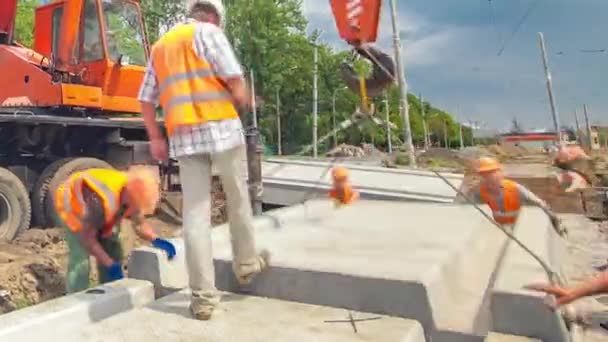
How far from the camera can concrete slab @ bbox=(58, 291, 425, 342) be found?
2943 millimetres

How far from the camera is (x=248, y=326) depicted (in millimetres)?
3090

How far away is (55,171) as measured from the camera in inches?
352

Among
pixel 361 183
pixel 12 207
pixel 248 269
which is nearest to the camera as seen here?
pixel 248 269

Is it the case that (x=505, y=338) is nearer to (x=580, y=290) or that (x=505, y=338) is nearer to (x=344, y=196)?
(x=580, y=290)

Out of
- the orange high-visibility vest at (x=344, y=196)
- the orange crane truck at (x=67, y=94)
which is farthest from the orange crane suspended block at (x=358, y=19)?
the orange crane truck at (x=67, y=94)

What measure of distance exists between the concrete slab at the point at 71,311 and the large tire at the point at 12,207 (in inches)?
213

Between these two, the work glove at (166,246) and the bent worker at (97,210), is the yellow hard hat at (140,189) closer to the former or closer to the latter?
the bent worker at (97,210)

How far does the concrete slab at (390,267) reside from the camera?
3229mm

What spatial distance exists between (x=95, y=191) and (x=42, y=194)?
5.07 metres

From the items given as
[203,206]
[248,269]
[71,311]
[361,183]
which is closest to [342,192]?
[361,183]

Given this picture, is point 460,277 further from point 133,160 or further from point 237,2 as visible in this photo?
point 237,2

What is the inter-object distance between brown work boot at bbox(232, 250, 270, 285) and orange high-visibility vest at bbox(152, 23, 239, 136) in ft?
3.04

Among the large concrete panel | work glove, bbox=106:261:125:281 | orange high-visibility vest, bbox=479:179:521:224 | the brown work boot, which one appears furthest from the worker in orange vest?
the brown work boot

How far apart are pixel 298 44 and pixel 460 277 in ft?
117
